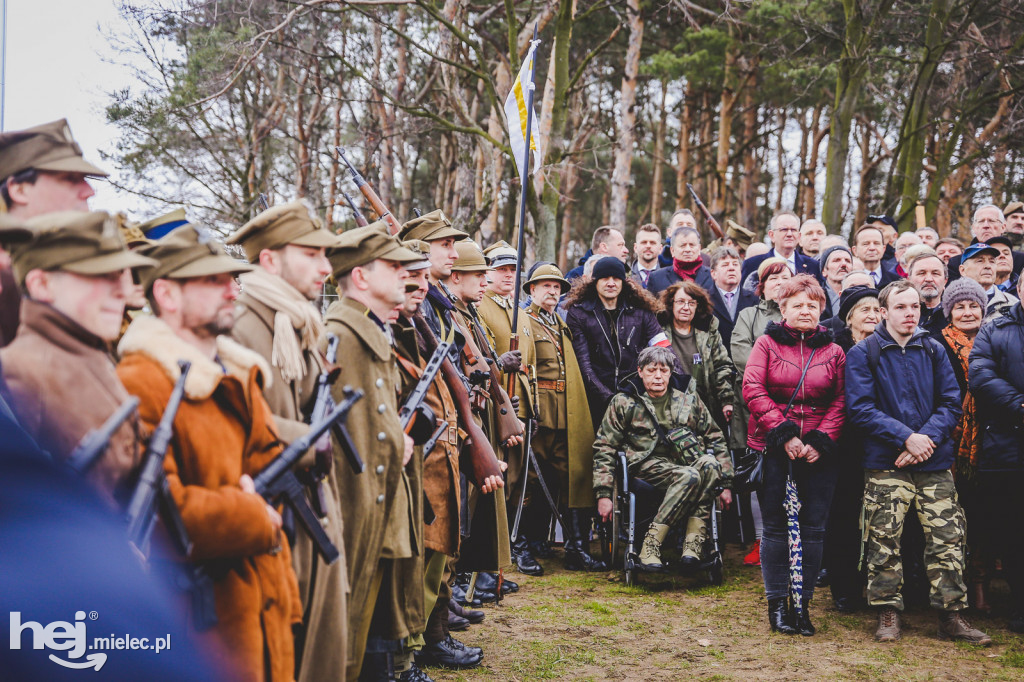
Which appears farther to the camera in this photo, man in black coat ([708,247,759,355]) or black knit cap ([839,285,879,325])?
man in black coat ([708,247,759,355])

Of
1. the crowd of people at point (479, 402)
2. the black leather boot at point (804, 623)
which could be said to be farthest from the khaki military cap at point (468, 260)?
the black leather boot at point (804, 623)

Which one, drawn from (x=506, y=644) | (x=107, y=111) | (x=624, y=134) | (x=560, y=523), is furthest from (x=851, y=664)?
(x=107, y=111)

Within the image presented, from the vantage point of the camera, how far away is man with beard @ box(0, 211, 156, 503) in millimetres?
1881

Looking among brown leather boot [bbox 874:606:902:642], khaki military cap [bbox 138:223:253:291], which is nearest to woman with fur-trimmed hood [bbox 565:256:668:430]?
brown leather boot [bbox 874:606:902:642]

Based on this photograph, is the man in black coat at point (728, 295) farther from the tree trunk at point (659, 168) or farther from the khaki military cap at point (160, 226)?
the tree trunk at point (659, 168)

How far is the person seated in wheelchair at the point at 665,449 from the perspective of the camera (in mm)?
6199

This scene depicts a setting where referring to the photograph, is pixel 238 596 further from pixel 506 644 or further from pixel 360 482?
pixel 506 644

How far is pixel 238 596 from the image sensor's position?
2322 mm

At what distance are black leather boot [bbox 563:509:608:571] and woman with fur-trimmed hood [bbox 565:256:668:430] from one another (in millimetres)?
736

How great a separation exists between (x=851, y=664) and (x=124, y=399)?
13.7 feet

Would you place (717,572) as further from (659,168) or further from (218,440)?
(659,168)

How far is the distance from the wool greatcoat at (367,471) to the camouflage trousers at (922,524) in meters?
3.09

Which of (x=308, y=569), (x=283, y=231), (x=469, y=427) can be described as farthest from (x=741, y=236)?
(x=308, y=569)

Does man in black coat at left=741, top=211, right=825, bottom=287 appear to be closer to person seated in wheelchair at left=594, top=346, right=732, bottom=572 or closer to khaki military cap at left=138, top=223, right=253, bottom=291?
person seated in wheelchair at left=594, top=346, right=732, bottom=572
